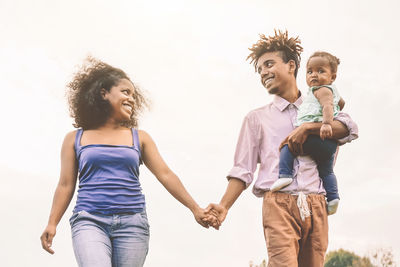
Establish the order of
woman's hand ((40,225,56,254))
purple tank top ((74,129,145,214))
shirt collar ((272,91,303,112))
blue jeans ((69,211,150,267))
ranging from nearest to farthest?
blue jeans ((69,211,150,267)) < purple tank top ((74,129,145,214)) < woman's hand ((40,225,56,254)) < shirt collar ((272,91,303,112))

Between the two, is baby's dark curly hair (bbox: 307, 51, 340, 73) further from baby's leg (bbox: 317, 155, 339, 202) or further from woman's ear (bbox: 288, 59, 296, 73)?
baby's leg (bbox: 317, 155, 339, 202)

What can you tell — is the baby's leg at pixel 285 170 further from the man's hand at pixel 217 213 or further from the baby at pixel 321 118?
the man's hand at pixel 217 213

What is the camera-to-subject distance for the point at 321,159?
185 inches

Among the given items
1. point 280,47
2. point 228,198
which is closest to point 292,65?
point 280,47

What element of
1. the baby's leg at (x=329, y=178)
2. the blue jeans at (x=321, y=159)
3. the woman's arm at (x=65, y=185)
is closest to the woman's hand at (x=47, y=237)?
the woman's arm at (x=65, y=185)

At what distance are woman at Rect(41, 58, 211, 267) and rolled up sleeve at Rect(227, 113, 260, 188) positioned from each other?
49 centimetres

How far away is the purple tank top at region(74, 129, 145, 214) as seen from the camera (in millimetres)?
4230

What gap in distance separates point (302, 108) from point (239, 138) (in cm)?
64

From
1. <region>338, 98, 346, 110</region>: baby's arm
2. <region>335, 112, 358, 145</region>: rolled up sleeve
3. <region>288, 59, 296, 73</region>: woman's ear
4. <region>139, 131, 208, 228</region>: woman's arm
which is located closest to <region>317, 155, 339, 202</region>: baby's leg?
<region>335, 112, 358, 145</region>: rolled up sleeve

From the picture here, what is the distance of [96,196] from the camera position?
4250mm

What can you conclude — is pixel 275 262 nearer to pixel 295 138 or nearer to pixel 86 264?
pixel 295 138

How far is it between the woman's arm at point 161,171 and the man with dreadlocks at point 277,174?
0.31 meters

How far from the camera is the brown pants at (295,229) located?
14.8ft

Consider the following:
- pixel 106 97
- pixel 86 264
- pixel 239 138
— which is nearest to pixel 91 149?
pixel 106 97
